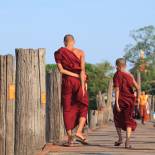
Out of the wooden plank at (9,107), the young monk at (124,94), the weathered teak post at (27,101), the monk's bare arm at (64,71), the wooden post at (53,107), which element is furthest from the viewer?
the wooden post at (53,107)

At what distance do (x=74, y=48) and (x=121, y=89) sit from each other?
144cm

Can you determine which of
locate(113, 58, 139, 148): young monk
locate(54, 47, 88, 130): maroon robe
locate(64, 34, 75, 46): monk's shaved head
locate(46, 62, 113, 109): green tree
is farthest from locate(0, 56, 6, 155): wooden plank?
locate(46, 62, 113, 109): green tree

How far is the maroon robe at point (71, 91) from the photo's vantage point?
40.3 ft

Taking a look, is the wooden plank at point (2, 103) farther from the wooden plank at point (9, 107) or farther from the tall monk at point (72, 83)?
the tall monk at point (72, 83)

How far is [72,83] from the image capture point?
12305 mm

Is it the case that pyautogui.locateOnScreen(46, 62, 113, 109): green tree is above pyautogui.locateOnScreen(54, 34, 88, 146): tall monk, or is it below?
above

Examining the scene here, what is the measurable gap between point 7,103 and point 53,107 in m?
1.60

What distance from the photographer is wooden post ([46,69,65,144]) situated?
13.8 m

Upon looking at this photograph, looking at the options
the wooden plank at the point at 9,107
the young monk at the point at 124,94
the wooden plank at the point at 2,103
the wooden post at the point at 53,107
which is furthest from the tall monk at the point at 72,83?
the wooden post at the point at 53,107

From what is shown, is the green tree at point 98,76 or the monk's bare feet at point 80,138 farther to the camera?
the green tree at point 98,76

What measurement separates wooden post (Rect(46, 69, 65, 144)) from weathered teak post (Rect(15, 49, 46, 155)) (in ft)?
11.1

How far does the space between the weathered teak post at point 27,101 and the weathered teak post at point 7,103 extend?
185cm

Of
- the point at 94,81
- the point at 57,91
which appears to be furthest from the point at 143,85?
the point at 57,91

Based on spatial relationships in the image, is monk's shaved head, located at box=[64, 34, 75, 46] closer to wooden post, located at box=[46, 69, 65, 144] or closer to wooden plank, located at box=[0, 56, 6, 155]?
wooden plank, located at box=[0, 56, 6, 155]
